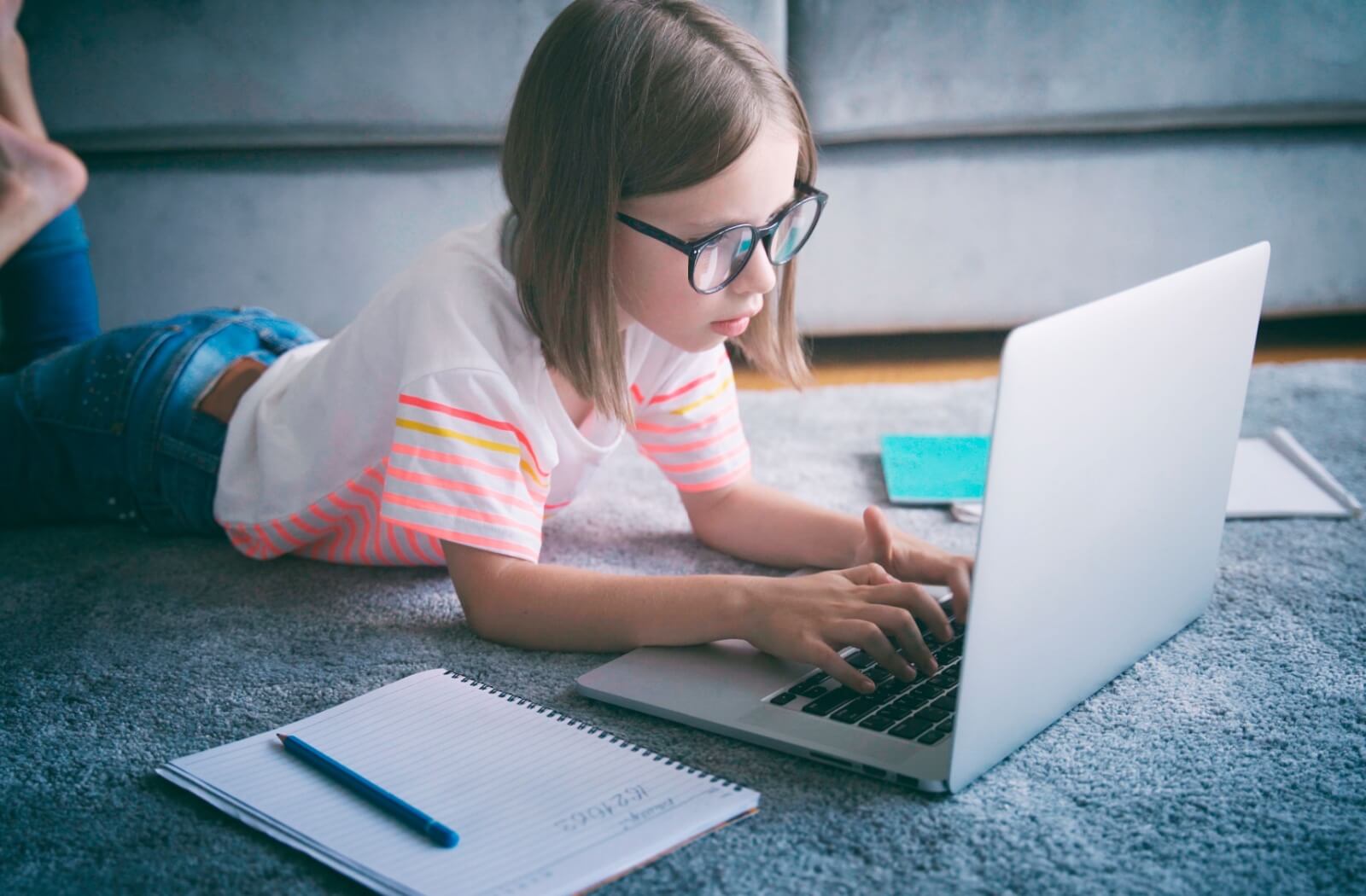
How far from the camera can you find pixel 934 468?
4.05ft

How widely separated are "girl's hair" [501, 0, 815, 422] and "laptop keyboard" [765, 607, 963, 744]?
0.27 meters

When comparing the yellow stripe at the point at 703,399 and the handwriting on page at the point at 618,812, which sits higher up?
the yellow stripe at the point at 703,399

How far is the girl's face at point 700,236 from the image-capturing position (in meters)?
0.80

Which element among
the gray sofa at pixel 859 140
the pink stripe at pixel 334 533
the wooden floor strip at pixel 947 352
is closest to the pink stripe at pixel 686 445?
the pink stripe at pixel 334 533

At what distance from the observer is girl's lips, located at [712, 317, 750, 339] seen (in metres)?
0.86

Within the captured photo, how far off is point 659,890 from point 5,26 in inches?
51.6

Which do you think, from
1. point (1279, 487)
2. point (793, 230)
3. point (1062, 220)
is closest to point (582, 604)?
point (793, 230)

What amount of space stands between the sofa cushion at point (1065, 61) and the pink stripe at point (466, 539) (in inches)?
37.8

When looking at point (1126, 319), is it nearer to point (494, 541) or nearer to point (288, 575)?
point (494, 541)

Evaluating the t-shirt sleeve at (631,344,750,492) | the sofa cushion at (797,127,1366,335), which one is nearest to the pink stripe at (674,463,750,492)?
the t-shirt sleeve at (631,344,750,492)

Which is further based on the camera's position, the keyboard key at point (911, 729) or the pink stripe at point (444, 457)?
the pink stripe at point (444, 457)

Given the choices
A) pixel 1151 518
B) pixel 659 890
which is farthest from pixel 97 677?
pixel 1151 518

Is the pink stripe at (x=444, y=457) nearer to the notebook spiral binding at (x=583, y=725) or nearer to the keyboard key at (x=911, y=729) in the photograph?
the notebook spiral binding at (x=583, y=725)

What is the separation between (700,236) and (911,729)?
352 mm
